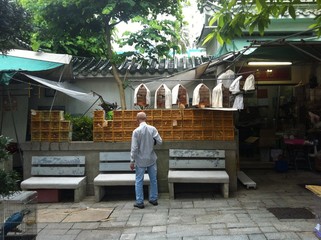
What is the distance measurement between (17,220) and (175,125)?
15.5 feet

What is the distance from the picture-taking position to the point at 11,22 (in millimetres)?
4789

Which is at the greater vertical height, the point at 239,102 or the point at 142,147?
the point at 239,102

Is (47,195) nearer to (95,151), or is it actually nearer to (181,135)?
(95,151)

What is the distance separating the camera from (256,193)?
840cm

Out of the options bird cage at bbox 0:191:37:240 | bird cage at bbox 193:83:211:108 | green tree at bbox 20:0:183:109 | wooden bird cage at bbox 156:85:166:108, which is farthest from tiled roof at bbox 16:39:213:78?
bird cage at bbox 0:191:37:240

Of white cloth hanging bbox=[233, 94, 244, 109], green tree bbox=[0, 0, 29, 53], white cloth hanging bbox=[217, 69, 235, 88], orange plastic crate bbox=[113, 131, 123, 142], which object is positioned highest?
green tree bbox=[0, 0, 29, 53]

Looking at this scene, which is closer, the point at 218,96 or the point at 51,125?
the point at 218,96

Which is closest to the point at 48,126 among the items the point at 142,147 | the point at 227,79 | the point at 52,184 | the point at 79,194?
the point at 52,184

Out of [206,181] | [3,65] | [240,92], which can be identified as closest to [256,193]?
[206,181]

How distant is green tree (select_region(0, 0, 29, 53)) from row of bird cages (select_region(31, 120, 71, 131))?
12.7ft

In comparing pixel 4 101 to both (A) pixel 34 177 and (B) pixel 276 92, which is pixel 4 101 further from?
(B) pixel 276 92

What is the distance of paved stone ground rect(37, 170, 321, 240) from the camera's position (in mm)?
5824

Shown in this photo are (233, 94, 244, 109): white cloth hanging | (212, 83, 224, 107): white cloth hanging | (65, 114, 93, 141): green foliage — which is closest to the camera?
(233, 94, 244, 109): white cloth hanging

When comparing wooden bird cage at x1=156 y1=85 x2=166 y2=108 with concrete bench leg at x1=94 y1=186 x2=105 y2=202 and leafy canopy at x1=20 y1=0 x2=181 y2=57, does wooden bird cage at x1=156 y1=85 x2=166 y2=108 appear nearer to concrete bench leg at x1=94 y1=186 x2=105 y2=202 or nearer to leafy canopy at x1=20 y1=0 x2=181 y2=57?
leafy canopy at x1=20 y1=0 x2=181 y2=57
